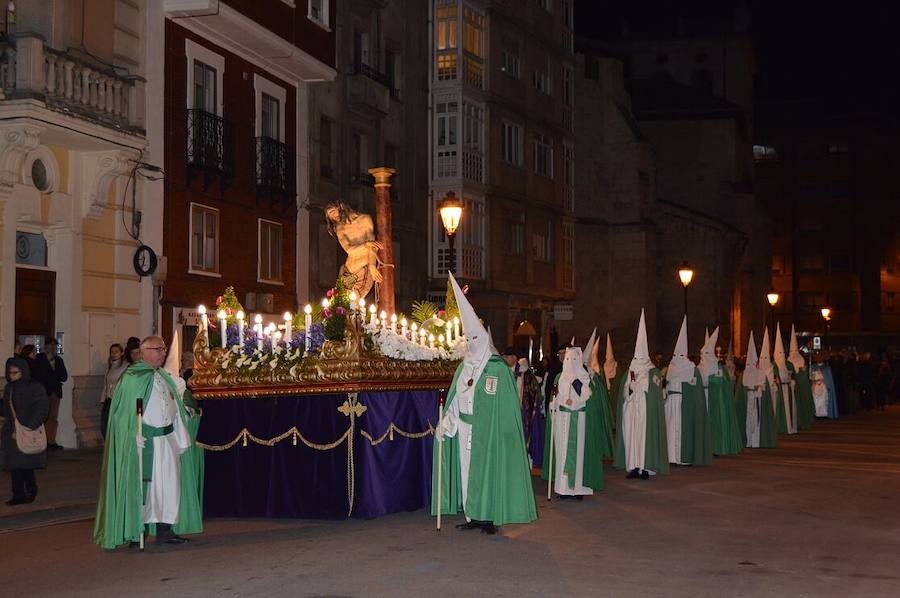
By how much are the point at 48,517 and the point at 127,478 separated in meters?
3.04

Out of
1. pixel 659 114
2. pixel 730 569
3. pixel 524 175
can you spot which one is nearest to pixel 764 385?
pixel 730 569

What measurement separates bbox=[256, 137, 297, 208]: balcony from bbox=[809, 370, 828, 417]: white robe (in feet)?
54.4

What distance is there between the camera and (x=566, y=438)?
1620cm

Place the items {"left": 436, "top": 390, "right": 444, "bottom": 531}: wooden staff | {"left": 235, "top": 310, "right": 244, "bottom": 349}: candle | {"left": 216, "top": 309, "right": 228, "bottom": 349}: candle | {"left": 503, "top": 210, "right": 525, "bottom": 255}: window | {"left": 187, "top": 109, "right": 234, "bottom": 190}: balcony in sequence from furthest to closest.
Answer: {"left": 503, "top": 210, "right": 525, "bottom": 255}: window < {"left": 187, "top": 109, "right": 234, "bottom": 190}: balcony < {"left": 235, "top": 310, "right": 244, "bottom": 349}: candle < {"left": 216, "top": 309, "right": 228, "bottom": 349}: candle < {"left": 436, "top": 390, "right": 444, "bottom": 531}: wooden staff

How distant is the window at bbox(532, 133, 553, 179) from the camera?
4447 cm

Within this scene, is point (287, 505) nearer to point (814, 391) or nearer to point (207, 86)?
point (207, 86)

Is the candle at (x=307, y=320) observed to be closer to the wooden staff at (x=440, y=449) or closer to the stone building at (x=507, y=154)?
the wooden staff at (x=440, y=449)

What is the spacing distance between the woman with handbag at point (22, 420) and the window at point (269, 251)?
44.7 ft

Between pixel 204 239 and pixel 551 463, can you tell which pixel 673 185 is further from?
pixel 551 463

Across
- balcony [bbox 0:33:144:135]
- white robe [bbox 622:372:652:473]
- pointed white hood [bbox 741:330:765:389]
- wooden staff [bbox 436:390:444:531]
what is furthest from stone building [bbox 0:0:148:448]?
pointed white hood [bbox 741:330:765:389]

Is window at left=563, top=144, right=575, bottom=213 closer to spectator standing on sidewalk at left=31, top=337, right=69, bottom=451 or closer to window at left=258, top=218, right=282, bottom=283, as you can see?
window at left=258, top=218, right=282, bottom=283

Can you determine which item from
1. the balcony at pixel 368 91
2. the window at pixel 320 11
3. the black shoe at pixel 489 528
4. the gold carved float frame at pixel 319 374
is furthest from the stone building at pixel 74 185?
the black shoe at pixel 489 528

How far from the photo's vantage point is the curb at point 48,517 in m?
14.0

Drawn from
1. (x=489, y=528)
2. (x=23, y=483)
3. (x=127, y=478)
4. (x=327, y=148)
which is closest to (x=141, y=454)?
(x=127, y=478)
